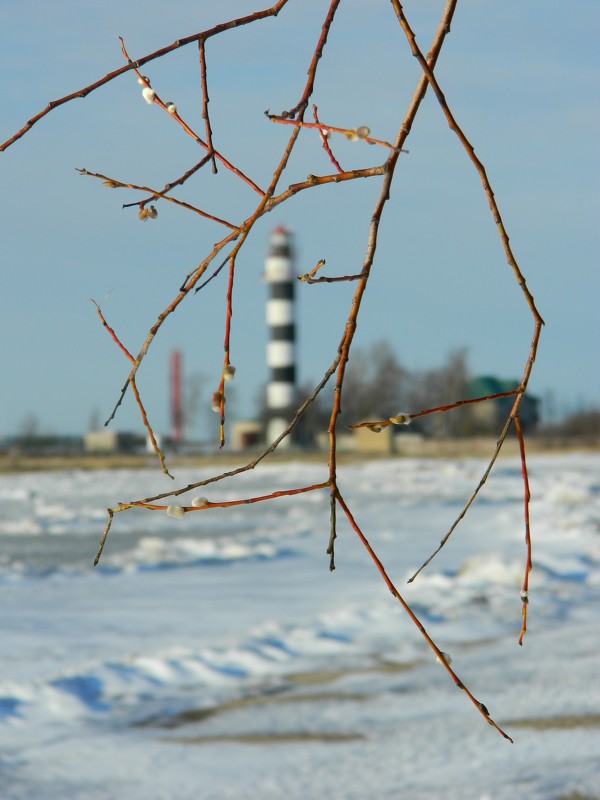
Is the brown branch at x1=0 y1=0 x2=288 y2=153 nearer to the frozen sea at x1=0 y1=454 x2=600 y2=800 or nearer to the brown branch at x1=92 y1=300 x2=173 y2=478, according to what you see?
the brown branch at x1=92 y1=300 x2=173 y2=478

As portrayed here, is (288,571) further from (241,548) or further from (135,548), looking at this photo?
(135,548)

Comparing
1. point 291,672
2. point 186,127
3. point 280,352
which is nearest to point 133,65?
point 186,127

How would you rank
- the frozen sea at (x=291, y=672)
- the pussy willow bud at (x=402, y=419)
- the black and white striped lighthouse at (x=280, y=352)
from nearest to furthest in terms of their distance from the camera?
1. the pussy willow bud at (x=402, y=419)
2. the frozen sea at (x=291, y=672)
3. the black and white striped lighthouse at (x=280, y=352)

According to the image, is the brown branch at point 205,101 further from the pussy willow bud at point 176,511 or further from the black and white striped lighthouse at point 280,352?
the black and white striped lighthouse at point 280,352

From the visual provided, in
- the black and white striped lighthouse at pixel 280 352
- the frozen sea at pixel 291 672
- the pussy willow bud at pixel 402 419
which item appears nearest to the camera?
the pussy willow bud at pixel 402 419

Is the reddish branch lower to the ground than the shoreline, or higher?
higher

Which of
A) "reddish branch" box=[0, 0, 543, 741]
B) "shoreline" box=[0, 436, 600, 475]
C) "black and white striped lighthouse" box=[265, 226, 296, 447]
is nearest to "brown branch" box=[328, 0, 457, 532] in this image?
"reddish branch" box=[0, 0, 543, 741]

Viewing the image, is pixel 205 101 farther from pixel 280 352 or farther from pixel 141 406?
pixel 280 352

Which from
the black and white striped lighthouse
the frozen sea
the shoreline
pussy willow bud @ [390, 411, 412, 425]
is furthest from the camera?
the black and white striped lighthouse

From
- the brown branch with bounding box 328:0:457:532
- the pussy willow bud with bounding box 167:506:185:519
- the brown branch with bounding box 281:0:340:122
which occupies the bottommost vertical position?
the pussy willow bud with bounding box 167:506:185:519

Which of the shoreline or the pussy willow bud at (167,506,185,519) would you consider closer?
the pussy willow bud at (167,506,185,519)

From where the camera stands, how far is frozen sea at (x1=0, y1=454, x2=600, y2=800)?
13.6 ft

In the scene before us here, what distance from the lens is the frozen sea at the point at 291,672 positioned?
4141mm

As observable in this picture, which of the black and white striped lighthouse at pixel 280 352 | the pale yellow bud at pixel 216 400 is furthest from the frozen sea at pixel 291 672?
the black and white striped lighthouse at pixel 280 352
